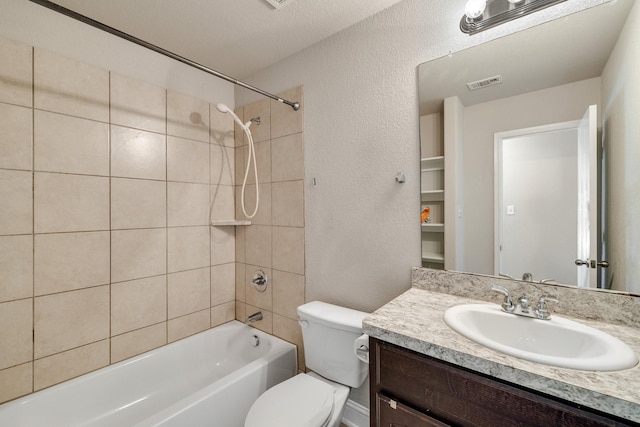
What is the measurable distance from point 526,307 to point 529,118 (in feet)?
2.41

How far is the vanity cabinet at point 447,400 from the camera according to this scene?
62 cm

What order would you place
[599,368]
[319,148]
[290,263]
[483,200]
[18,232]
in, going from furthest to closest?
1. [290,263]
2. [319,148]
3. [18,232]
4. [483,200]
5. [599,368]

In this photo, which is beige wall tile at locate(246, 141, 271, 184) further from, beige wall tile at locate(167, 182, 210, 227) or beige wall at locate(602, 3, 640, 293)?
beige wall at locate(602, 3, 640, 293)

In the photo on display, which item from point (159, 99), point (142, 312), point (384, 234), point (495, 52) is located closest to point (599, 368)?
point (384, 234)

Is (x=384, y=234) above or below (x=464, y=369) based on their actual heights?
above

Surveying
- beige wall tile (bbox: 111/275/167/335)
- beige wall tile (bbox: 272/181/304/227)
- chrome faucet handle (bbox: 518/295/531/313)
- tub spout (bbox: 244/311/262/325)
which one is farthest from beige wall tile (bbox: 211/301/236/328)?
chrome faucet handle (bbox: 518/295/531/313)

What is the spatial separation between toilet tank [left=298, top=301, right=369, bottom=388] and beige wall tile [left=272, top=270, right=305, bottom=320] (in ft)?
0.98

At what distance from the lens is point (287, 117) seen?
6.04ft

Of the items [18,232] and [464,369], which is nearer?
[464,369]

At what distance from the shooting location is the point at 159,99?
70.4 inches

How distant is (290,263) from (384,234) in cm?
71

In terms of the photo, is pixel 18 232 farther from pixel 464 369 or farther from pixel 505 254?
pixel 505 254

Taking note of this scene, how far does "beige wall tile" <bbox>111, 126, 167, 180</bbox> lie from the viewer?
160 cm

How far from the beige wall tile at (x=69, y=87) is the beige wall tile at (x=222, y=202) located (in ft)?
2.61
